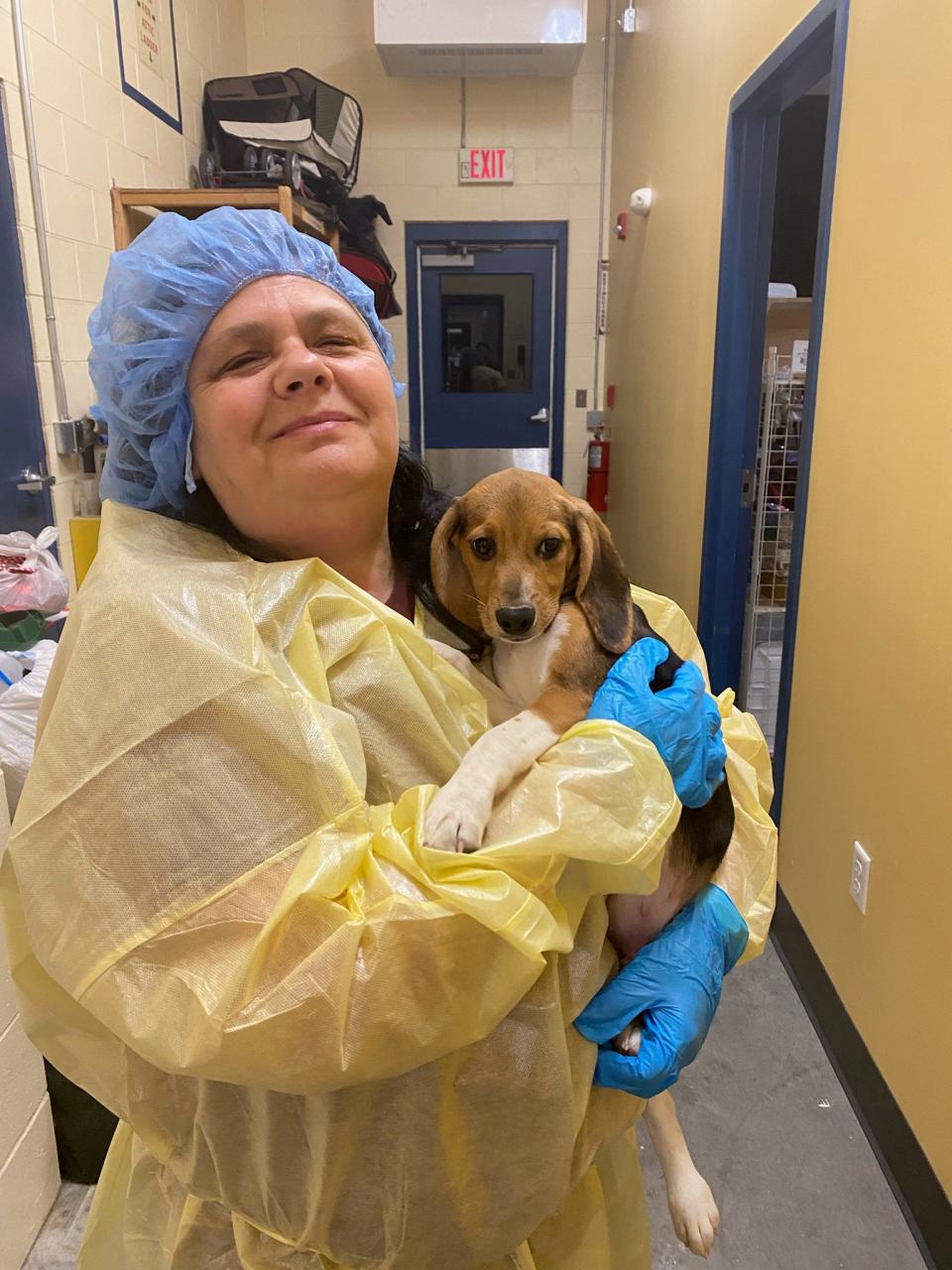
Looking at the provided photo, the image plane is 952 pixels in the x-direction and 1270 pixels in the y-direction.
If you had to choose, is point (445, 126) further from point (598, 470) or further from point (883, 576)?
point (883, 576)

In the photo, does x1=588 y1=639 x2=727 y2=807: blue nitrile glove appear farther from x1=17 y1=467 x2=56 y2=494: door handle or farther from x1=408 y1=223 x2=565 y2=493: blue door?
x1=408 y1=223 x2=565 y2=493: blue door

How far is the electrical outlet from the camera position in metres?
2.18

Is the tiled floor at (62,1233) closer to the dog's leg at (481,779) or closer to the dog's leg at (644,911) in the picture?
the dog's leg at (644,911)

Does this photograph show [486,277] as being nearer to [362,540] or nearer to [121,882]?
[362,540]

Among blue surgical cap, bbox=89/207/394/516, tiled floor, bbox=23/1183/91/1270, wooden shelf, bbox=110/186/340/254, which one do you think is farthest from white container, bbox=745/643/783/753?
blue surgical cap, bbox=89/207/394/516

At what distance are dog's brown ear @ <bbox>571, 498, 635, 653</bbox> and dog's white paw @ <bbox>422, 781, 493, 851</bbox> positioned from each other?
42 cm

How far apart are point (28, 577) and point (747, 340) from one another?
2.56m

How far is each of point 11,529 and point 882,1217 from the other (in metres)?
2.94

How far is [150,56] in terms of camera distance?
3.89m

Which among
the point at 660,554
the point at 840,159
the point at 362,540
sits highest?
the point at 840,159

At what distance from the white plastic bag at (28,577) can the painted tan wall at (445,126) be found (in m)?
3.76

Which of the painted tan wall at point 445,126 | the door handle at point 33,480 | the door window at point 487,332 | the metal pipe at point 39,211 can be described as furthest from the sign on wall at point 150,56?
the door window at point 487,332

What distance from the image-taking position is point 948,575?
5.92 feet

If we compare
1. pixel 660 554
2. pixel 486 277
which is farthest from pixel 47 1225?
pixel 486 277
